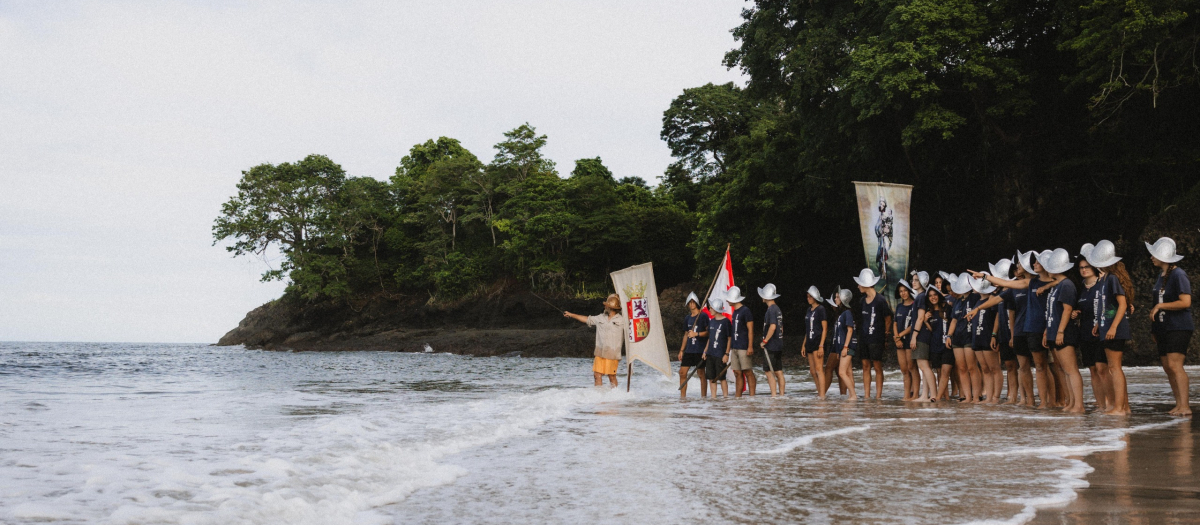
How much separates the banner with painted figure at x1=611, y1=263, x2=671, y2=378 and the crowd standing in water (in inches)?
12.4

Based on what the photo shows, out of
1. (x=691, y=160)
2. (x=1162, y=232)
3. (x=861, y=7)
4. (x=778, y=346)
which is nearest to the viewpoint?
(x=778, y=346)

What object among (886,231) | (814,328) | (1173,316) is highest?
(886,231)

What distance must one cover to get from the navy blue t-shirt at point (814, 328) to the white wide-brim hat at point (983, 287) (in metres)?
2.15

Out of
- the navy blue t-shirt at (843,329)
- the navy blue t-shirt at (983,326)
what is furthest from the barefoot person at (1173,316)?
the navy blue t-shirt at (843,329)

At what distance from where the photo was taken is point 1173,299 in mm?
8000

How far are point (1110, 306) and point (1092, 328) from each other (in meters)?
0.39

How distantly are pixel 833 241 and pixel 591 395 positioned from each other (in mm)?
24192

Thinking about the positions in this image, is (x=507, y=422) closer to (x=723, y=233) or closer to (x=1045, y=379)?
(x=1045, y=379)

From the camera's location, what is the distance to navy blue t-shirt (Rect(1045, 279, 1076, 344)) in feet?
28.8

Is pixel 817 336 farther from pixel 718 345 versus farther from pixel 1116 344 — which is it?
pixel 1116 344

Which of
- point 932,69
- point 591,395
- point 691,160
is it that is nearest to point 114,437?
point 591,395

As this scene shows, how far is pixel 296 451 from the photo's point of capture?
647cm

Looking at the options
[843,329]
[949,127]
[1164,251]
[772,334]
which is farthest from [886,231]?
[949,127]

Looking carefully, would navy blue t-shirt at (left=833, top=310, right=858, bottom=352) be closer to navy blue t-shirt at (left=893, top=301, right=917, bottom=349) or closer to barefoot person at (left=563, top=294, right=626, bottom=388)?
navy blue t-shirt at (left=893, top=301, right=917, bottom=349)
